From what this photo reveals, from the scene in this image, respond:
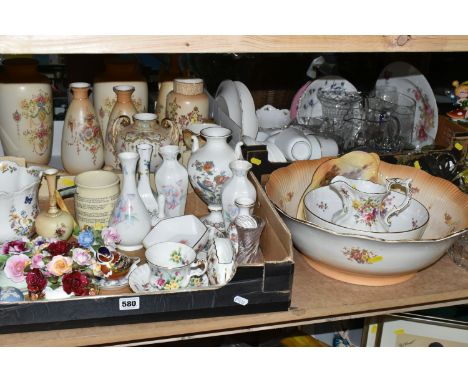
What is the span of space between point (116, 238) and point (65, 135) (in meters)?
0.31

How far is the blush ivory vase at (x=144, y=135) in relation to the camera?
1.26m

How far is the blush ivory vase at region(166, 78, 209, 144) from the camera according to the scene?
134 cm

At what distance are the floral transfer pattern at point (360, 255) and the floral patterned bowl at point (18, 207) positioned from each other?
59 cm

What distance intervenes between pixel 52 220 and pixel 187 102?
1.28 feet

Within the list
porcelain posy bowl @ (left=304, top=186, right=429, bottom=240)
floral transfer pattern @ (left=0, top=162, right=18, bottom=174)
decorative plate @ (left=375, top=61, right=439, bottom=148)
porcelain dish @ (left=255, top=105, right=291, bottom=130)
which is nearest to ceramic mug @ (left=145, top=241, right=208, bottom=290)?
porcelain posy bowl @ (left=304, top=186, right=429, bottom=240)

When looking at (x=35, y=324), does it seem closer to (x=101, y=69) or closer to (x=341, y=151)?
(x=101, y=69)

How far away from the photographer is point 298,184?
4.33 ft

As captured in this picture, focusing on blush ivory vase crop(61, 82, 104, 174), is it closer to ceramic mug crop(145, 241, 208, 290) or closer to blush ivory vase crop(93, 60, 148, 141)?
blush ivory vase crop(93, 60, 148, 141)

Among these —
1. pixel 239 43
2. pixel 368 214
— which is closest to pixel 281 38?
pixel 239 43

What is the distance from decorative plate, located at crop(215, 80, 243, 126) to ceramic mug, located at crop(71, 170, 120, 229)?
328 mm

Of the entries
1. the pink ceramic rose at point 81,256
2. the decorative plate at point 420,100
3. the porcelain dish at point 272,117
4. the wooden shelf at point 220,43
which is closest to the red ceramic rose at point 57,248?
the pink ceramic rose at point 81,256

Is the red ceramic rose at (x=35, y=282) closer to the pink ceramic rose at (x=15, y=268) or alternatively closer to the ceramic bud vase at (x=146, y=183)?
the pink ceramic rose at (x=15, y=268)

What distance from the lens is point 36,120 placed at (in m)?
1.30

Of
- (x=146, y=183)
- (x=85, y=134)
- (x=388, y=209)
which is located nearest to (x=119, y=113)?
(x=85, y=134)
